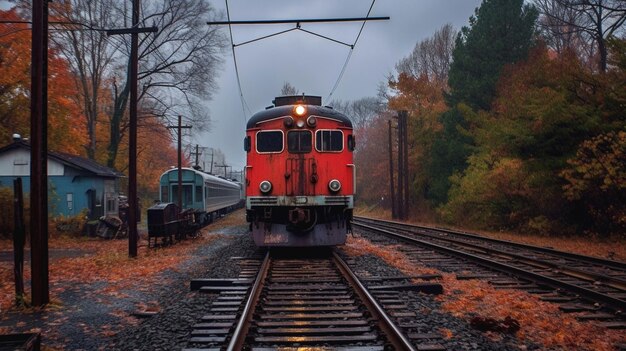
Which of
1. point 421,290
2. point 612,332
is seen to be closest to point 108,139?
point 421,290

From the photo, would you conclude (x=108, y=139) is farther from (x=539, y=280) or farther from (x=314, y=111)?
(x=539, y=280)

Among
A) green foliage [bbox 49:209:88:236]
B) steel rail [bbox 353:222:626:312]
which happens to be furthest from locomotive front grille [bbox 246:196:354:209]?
green foliage [bbox 49:209:88:236]

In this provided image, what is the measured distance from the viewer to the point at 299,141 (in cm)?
1257

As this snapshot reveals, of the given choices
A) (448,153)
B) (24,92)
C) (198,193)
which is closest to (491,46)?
(448,153)

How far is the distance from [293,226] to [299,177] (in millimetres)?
1210

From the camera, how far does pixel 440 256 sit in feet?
42.5

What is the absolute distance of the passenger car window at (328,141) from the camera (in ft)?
41.3

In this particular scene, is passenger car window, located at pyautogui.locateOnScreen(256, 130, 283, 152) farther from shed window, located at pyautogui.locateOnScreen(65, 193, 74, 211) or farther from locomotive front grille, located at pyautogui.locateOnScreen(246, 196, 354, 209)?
shed window, located at pyautogui.locateOnScreen(65, 193, 74, 211)

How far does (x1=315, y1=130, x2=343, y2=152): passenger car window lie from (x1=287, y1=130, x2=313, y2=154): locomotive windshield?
0.66 feet

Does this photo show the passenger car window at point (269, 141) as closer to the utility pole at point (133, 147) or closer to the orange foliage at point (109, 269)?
the orange foliage at point (109, 269)

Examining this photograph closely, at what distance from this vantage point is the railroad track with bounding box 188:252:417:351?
5305mm

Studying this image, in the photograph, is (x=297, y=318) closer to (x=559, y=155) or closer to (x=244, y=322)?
(x=244, y=322)

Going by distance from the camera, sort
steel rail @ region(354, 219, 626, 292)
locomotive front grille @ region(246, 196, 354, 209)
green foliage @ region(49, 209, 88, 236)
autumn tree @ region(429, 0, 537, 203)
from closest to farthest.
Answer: steel rail @ region(354, 219, 626, 292) < locomotive front grille @ region(246, 196, 354, 209) < green foliage @ region(49, 209, 88, 236) < autumn tree @ region(429, 0, 537, 203)

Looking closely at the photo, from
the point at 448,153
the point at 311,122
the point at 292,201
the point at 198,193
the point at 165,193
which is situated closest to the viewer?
the point at 292,201
